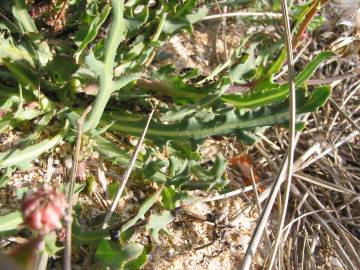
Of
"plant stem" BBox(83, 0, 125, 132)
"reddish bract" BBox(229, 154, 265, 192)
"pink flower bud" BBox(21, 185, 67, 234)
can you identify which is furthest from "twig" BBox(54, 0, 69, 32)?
"pink flower bud" BBox(21, 185, 67, 234)

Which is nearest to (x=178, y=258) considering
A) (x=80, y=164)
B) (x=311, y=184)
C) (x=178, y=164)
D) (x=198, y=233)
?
(x=198, y=233)

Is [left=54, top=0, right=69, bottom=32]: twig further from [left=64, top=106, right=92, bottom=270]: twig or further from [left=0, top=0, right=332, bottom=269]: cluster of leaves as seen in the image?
[left=64, top=106, right=92, bottom=270]: twig

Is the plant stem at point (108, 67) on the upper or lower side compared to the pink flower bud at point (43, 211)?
upper

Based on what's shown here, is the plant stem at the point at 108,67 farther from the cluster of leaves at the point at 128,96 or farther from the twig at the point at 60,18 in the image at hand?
the twig at the point at 60,18

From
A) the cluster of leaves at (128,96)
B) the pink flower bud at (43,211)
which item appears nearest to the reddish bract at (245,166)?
the cluster of leaves at (128,96)

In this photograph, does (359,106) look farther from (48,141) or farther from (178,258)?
(48,141)
